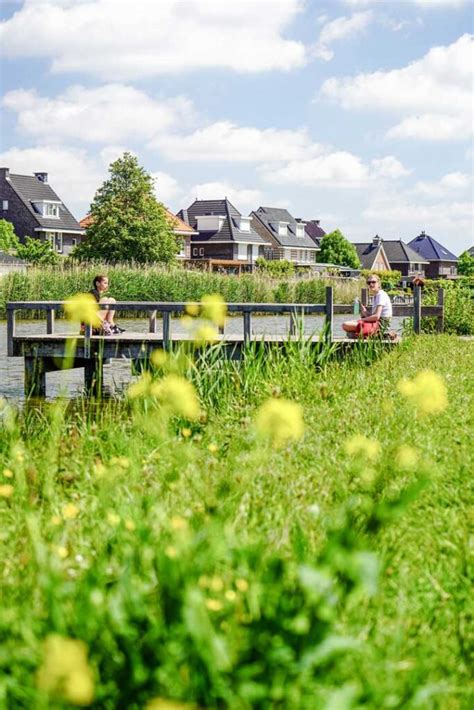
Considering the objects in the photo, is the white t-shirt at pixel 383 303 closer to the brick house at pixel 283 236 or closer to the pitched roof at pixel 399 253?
the brick house at pixel 283 236

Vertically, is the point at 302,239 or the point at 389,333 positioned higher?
the point at 302,239

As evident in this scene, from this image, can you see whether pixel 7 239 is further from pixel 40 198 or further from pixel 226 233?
pixel 226 233

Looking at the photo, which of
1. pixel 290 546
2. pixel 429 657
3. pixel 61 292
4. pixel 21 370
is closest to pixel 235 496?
pixel 290 546

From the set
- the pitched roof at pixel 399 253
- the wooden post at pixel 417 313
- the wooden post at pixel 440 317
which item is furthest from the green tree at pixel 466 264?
the wooden post at pixel 417 313

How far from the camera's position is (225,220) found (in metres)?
75.5

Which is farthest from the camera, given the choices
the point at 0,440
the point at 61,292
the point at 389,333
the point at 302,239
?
the point at 302,239

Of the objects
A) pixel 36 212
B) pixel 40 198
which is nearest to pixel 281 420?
pixel 36 212

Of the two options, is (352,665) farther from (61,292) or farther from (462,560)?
(61,292)

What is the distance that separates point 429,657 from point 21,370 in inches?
550

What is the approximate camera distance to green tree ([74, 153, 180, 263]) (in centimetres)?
4806

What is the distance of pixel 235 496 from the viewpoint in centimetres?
399

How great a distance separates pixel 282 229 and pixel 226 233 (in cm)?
1085

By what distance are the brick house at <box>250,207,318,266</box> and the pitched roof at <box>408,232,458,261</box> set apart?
71.5 ft

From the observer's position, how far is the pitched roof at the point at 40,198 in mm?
63438
